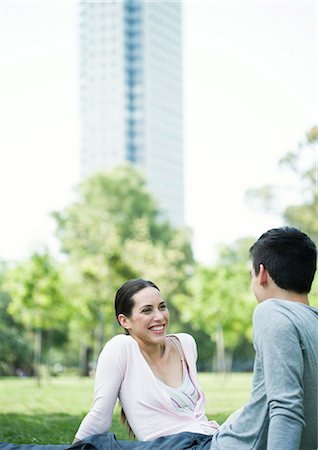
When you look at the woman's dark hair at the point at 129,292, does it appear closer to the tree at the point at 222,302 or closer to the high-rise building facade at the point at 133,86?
the tree at the point at 222,302

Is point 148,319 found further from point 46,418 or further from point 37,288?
point 37,288

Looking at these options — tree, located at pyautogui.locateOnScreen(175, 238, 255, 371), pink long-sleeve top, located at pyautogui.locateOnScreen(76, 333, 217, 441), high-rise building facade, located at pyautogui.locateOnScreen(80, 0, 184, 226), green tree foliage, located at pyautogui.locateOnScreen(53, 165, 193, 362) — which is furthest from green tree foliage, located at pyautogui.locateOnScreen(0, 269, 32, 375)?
high-rise building facade, located at pyautogui.locateOnScreen(80, 0, 184, 226)

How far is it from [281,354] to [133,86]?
51976mm

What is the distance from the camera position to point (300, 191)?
1881cm

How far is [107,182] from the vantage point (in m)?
25.8

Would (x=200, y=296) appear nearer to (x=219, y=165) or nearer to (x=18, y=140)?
(x=219, y=165)

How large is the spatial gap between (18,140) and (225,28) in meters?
11.1

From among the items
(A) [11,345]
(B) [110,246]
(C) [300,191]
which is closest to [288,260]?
(A) [11,345]

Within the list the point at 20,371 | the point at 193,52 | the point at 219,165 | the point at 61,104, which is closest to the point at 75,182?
the point at 219,165

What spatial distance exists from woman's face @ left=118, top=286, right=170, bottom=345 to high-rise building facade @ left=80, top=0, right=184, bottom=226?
45.7 meters

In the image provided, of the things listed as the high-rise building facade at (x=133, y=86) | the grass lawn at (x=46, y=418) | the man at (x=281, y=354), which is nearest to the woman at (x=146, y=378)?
the man at (x=281, y=354)

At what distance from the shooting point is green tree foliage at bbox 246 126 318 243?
18.0m

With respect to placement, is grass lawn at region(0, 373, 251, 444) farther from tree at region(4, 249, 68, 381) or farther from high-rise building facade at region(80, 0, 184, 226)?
high-rise building facade at region(80, 0, 184, 226)

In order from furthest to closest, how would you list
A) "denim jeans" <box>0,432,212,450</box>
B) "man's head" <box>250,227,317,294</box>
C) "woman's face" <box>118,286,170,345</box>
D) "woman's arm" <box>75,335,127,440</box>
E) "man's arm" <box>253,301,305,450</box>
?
"woman's face" <box>118,286,170,345</box> < "woman's arm" <box>75,335,127,440</box> < "denim jeans" <box>0,432,212,450</box> < "man's head" <box>250,227,317,294</box> < "man's arm" <box>253,301,305,450</box>
